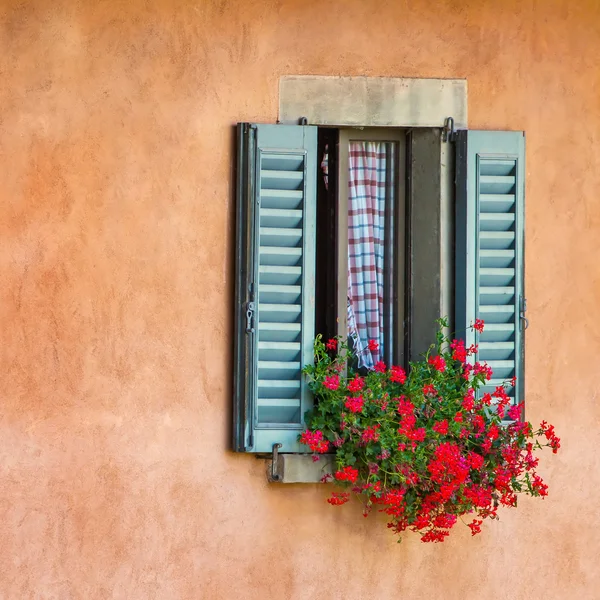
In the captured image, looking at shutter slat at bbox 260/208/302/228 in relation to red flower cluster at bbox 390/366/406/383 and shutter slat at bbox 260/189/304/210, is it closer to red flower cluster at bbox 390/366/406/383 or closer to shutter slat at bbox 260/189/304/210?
shutter slat at bbox 260/189/304/210

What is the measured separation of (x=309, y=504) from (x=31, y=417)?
1.39 meters

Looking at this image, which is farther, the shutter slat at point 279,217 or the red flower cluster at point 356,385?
the shutter slat at point 279,217

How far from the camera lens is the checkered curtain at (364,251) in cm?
541

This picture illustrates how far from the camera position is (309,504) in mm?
5250

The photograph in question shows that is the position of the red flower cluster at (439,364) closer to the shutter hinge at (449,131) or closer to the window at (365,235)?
the window at (365,235)

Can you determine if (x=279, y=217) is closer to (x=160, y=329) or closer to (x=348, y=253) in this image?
(x=348, y=253)

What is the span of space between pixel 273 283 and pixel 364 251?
0.55 metres

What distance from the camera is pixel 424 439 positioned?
4.92 metres

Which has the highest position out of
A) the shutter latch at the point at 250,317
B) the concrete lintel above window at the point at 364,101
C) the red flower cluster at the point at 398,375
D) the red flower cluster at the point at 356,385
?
the concrete lintel above window at the point at 364,101

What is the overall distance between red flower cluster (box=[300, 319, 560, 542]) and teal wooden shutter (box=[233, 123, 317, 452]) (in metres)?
0.12

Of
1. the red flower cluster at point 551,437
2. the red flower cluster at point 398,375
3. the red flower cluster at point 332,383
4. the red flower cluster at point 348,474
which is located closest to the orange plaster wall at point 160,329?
the red flower cluster at point 551,437

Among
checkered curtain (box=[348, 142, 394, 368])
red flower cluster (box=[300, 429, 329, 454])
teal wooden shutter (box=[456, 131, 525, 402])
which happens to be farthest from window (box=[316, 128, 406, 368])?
red flower cluster (box=[300, 429, 329, 454])

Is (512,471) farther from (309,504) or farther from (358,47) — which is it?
(358,47)

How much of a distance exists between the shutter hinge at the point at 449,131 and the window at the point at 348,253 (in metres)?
0.04
